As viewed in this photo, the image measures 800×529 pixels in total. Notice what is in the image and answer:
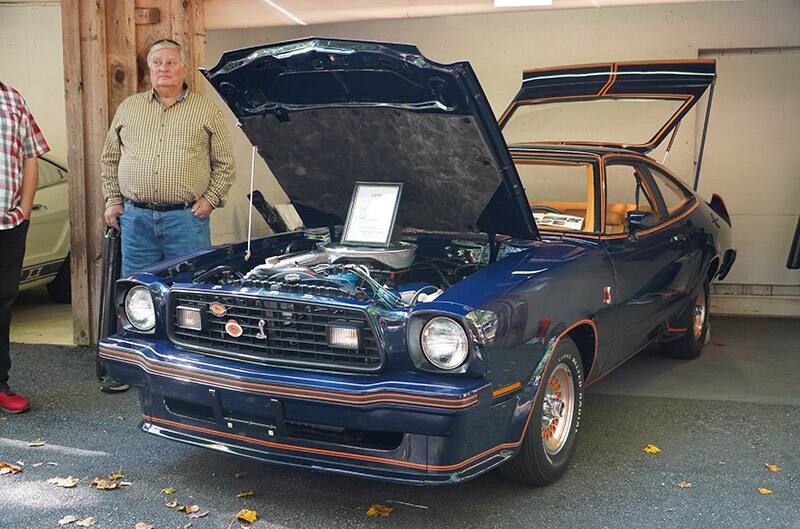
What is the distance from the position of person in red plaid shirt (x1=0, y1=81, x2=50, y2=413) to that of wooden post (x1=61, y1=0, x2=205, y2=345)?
118 cm

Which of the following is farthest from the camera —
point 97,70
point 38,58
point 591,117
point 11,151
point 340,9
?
point 38,58

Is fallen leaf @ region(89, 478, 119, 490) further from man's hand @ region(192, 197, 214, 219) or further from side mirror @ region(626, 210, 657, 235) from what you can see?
side mirror @ region(626, 210, 657, 235)

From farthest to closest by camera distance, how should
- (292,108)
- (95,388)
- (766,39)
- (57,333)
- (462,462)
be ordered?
(766,39) < (57,333) < (95,388) < (292,108) < (462,462)

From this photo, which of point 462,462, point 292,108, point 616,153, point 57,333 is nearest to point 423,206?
point 292,108

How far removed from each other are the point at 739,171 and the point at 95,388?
552cm

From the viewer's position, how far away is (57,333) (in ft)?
22.0

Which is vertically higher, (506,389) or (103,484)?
(506,389)

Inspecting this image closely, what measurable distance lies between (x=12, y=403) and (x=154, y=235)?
1.17 m


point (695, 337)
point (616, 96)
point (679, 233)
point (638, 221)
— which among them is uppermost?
point (616, 96)

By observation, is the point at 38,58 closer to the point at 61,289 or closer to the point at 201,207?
the point at 61,289

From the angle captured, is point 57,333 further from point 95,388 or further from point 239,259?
point 239,259

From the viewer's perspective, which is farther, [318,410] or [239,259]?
[239,259]

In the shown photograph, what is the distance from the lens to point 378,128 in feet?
13.0

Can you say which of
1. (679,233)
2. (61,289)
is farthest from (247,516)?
(61,289)
